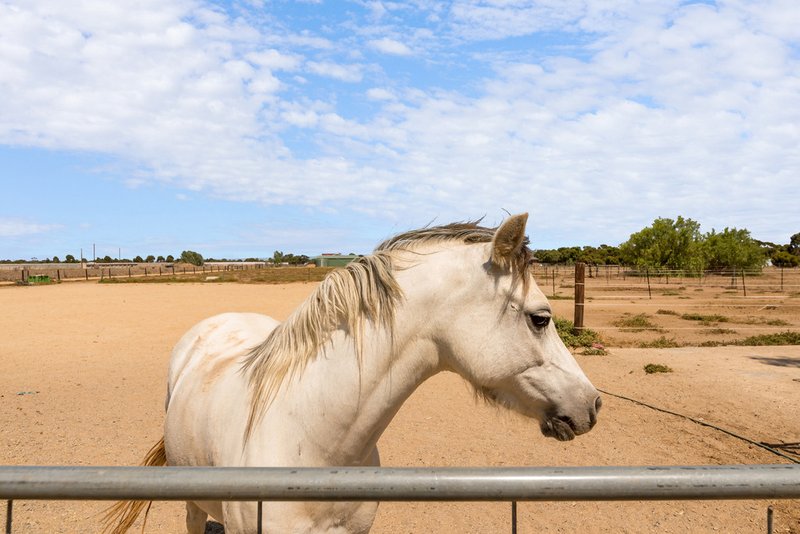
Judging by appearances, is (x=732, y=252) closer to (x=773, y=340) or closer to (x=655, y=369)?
(x=773, y=340)


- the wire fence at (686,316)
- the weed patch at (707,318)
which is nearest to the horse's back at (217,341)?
the wire fence at (686,316)

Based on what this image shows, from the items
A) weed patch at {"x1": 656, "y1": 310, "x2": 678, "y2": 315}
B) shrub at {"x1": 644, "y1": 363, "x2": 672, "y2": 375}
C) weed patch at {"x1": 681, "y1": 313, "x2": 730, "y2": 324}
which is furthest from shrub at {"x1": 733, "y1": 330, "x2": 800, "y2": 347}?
weed patch at {"x1": 656, "y1": 310, "x2": 678, "y2": 315}

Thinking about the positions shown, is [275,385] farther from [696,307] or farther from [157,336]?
[696,307]

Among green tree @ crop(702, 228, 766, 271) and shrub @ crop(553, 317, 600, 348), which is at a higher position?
green tree @ crop(702, 228, 766, 271)

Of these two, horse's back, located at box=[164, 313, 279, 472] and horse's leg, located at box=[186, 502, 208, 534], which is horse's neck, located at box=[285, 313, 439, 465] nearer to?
horse's back, located at box=[164, 313, 279, 472]

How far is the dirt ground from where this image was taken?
3.91 metres

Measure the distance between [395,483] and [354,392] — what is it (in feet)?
2.68

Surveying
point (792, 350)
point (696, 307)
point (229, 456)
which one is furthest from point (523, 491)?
point (696, 307)

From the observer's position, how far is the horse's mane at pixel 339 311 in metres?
1.85

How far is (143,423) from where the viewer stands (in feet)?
20.2

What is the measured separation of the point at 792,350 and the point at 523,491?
1288cm

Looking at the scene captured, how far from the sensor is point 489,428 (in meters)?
5.98

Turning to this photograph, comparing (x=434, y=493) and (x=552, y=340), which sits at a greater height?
(x=552, y=340)

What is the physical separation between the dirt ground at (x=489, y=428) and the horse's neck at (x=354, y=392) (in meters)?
0.48
